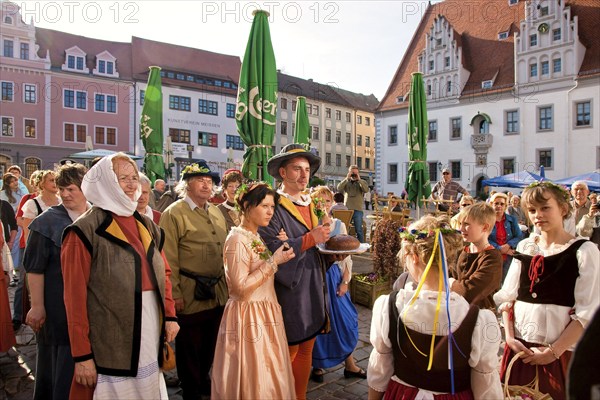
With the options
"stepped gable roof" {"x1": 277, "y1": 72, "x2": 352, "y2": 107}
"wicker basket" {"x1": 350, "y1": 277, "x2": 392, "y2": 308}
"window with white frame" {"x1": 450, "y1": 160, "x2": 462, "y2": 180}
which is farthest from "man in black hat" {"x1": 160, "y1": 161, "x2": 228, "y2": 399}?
"stepped gable roof" {"x1": 277, "y1": 72, "x2": 352, "y2": 107}

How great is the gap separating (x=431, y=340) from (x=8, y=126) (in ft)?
128

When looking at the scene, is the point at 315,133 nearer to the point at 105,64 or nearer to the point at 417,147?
the point at 105,64

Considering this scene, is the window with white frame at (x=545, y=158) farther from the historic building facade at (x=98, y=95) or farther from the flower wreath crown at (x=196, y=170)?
the flower wreath crown at (x=196, y=170)

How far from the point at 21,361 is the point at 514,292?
460cm

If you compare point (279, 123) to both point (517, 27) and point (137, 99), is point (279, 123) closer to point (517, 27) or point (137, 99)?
point (137, 99)

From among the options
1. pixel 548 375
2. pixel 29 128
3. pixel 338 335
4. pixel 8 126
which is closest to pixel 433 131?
pixel 29 128

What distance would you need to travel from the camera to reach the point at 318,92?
5106 centimetres

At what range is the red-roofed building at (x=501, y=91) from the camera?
2922 centimetres

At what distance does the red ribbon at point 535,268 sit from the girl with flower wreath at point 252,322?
4.94ft

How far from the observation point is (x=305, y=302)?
306 centimetres

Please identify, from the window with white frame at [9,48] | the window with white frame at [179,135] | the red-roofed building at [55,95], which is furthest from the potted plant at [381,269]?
the window with white frame at [9,48]

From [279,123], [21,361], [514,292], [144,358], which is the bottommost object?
[21,361]

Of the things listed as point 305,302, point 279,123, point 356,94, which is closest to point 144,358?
point 305,302

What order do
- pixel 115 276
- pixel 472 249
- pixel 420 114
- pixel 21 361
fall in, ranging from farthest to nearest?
pixel 420 114 < pixel 21 361 < pixel 472 249 < pixel 115 276
